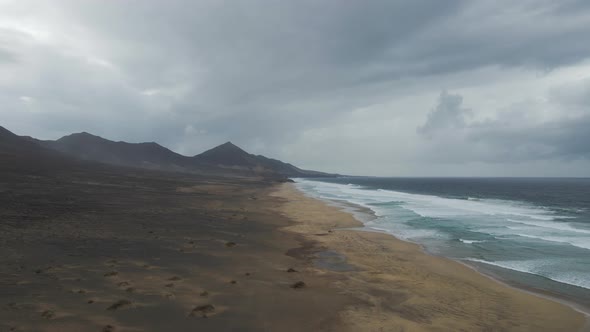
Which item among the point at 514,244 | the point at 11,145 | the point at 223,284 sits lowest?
the point at 223,284

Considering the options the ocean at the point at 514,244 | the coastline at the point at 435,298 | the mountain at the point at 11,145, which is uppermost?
the mountain at the point at 11,145

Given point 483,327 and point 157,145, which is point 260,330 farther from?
point 157,145

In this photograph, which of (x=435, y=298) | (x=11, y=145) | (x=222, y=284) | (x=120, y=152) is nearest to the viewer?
(x=222, y=284)

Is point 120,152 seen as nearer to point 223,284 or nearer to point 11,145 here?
point 11,145

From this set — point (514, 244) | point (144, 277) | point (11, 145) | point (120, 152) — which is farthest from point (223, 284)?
point (120, 152)

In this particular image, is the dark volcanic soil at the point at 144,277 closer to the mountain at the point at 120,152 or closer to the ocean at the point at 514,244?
the ocean at the point at 514,244

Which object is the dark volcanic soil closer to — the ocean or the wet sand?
the wet sand

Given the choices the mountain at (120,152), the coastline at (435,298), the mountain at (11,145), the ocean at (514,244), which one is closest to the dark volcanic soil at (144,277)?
the coastline at (435,298)

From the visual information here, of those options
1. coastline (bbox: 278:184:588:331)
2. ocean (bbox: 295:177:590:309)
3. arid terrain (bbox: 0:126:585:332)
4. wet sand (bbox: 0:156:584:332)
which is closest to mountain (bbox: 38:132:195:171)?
ocean (bbox: 295:177:590:309)

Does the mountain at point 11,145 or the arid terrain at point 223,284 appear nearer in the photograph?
the arid terrain at point 223,284
